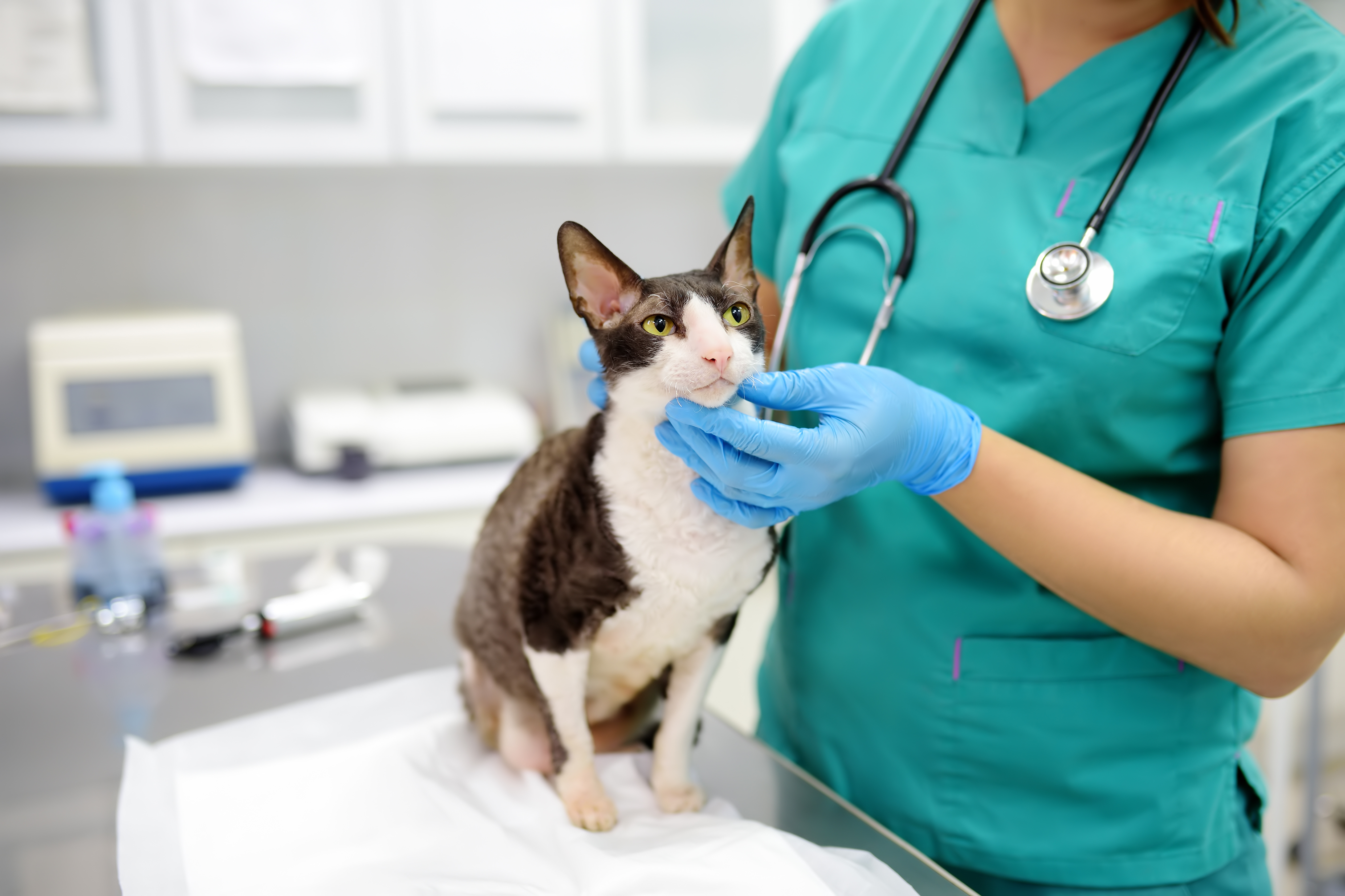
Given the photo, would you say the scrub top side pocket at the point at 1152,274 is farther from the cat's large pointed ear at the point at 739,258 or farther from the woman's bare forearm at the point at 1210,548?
the cat's large pointed ear at the point at 739,258

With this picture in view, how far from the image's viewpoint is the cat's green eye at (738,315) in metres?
0.69

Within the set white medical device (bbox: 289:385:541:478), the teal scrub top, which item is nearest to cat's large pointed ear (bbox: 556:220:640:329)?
the teal scrub top

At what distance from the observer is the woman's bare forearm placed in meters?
0.73

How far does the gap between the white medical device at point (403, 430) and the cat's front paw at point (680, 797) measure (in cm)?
158

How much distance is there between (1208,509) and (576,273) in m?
0.59

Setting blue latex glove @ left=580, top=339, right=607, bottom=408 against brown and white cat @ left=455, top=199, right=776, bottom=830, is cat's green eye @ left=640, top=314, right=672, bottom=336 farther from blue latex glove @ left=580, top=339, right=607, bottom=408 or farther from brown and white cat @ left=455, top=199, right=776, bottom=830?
blue latex glove @ left=580, top=339, right=607, bottom=408

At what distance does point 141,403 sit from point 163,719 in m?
1.27

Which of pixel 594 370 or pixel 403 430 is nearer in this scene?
pixel 594 370

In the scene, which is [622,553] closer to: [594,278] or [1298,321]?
[594,278]

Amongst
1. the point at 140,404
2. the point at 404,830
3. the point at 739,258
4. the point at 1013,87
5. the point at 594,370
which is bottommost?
the point at 404,830

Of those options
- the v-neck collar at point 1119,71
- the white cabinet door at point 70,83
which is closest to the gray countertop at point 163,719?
the v-neck collar at point 1119,71

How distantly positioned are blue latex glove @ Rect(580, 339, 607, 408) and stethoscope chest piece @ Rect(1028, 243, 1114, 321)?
0.37 metres

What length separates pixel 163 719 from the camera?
1003 mm

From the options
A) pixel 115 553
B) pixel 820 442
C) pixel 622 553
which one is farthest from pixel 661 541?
pixel 115 553
